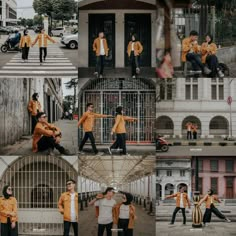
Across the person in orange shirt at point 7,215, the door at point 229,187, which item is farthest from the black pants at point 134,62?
the person in orange shirt at point 7,215

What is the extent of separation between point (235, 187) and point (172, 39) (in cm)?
133

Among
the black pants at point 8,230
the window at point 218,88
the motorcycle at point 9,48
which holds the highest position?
the motorcycle at point 9,48

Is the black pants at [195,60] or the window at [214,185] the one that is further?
the window at [214,185]

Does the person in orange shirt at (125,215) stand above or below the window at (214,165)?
below

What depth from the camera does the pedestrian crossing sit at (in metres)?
6.55

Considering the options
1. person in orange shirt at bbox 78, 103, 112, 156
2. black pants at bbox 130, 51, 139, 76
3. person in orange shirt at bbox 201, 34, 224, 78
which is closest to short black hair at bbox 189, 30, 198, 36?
person in orange shirt at bbox 201, 34, 224, 78

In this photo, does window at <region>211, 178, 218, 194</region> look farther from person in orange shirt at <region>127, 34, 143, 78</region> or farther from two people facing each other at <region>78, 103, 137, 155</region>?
person in orange shirt at <region>127, 34, 143, 78</region>

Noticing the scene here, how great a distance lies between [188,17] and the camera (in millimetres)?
6512

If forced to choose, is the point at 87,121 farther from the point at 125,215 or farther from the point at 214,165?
the point at 214,165

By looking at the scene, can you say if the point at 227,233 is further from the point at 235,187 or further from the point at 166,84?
A: the point at 166,84

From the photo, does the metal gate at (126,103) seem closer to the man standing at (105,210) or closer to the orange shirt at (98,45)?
the orange shirt at (98,45)

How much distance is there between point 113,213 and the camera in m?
6.55

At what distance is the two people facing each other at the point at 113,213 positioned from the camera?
6.52 m

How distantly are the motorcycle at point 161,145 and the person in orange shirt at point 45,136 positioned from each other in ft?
2.44
